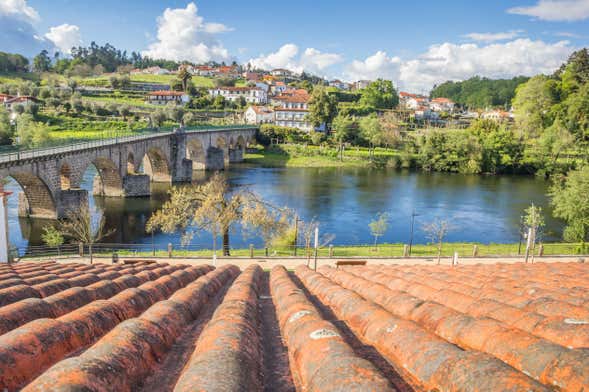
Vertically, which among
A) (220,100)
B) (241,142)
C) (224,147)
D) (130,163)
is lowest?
(130,163)

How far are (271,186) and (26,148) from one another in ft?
98.4

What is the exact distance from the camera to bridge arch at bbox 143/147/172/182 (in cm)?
6475

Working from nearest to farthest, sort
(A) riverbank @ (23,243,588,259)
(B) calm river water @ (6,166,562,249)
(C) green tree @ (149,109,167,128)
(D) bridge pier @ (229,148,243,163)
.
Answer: (A) riverbank @ (23,243,588,259) < (B) calm river water @ (6,166,562,249) < (D) bridge pier @ (229,148,243,163) < (C) green tree @ (149,109,167,128)

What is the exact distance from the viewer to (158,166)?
65562 millimetres

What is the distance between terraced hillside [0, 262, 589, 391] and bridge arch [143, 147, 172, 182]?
6008 cm

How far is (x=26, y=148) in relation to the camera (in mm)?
36375

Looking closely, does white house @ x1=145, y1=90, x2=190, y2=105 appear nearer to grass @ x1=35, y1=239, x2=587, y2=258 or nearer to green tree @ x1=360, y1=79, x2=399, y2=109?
green tree @ x1=360, y1=79, x2=399, y2=109

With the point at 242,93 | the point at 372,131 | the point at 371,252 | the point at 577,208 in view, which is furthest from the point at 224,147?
the point at 242,93

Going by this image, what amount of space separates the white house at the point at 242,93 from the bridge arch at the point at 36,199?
410ft

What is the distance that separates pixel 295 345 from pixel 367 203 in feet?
149

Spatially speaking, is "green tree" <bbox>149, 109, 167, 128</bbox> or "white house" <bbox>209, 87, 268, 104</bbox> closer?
"green tree" <bbox>149, 109, 167, 128</bbox>

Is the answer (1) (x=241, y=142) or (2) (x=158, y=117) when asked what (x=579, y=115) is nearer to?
(1) (x=241, y=142)

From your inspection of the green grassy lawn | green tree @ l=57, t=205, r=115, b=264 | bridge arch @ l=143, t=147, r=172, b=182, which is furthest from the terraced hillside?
bridge arch @ l=143, t=147, r=172, b=182

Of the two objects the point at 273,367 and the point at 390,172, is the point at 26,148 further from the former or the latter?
the point at 390,172
